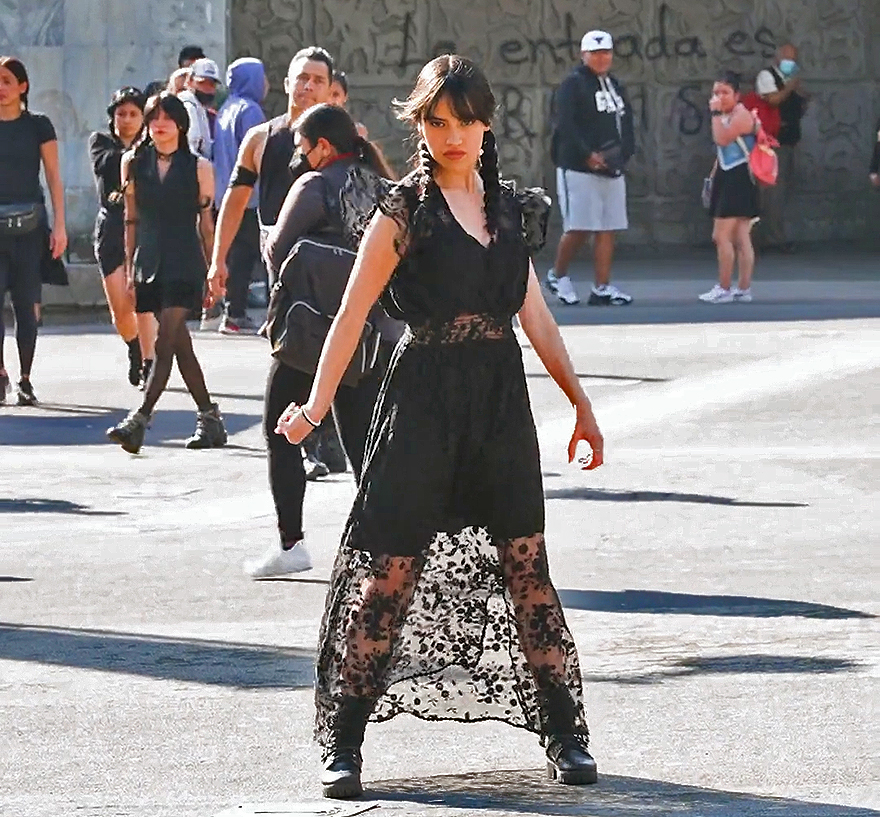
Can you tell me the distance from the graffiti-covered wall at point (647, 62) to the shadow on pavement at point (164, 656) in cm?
1693

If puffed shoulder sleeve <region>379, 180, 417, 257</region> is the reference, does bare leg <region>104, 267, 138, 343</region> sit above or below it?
below

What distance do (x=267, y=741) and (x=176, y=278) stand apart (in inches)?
247

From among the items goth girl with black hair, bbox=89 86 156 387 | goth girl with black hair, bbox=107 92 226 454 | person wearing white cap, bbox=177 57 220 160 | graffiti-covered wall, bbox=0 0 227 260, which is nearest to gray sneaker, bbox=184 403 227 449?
goth girl with black hair, bbox=107 92 226 454

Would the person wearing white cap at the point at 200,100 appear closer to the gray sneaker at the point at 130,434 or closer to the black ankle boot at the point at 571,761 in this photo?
the gray sneaker at the point at 130,434

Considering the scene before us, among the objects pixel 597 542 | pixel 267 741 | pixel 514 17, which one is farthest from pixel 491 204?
pixel 514 17

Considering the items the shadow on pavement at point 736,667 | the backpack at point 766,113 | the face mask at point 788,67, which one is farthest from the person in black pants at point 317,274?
the face mask at point 788,67

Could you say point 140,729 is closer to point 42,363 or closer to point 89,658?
point 89,658

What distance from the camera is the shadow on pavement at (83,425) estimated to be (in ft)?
41.3

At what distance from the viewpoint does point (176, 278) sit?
487 inches

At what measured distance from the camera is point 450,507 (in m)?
5.86

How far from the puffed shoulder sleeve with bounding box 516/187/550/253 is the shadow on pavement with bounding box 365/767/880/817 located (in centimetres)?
123

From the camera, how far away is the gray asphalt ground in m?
5.88

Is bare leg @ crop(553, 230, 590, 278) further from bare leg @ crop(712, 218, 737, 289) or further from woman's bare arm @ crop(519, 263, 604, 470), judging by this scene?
woman's bare arm @ crop(519, 263, 604, 470)

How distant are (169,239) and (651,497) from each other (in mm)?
3294
